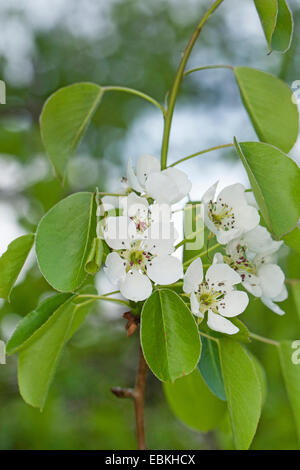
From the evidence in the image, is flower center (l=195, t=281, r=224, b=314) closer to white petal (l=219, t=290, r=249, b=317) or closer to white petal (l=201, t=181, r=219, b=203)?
white petal (l=219, t=290, r=249, b=317)

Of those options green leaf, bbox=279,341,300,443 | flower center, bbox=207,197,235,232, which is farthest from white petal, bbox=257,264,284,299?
green leaf, bbox=279,341,300,443

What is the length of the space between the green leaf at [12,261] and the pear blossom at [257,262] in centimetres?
30

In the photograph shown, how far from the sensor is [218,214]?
0.84 metres

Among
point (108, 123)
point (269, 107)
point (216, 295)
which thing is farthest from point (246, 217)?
point (108, 123)

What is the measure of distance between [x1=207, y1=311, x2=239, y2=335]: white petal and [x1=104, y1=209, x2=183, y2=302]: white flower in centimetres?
8

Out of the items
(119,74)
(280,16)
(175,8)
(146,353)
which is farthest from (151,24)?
(146,353)

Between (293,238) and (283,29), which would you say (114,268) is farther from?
(283,29)

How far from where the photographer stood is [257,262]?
87 centimetres

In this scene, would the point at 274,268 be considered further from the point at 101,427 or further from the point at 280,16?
the point at 101,427

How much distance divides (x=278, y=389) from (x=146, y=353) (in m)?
1.86

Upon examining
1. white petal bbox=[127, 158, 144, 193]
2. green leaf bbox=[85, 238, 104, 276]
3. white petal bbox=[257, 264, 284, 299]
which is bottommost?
white petal bbox=[257, 264, 284, 299]

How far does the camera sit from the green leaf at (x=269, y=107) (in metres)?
0.94

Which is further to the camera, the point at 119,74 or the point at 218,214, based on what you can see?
the point at 119,74

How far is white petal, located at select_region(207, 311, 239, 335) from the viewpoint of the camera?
0.77m
